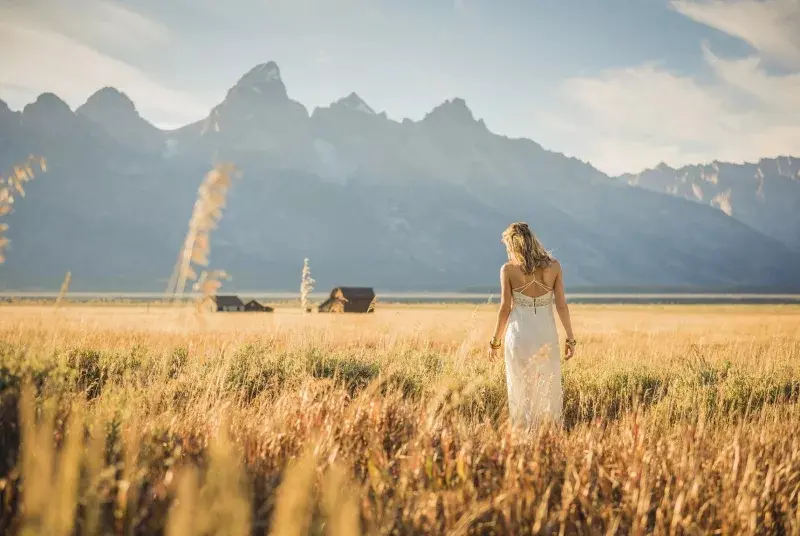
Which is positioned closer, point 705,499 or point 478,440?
point 705,499

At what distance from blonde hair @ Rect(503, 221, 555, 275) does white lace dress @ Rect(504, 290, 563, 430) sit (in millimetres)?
406

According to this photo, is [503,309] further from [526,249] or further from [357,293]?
[357,293]

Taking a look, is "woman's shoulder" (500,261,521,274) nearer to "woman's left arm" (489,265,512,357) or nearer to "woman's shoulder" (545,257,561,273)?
"woman's left arm" (489,265,512,357)

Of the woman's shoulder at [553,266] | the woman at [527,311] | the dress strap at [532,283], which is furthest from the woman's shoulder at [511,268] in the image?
the woman's shoulder at [553,266]

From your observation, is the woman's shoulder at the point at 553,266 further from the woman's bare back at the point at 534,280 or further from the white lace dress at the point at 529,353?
the white lace dress at the point at 529,353

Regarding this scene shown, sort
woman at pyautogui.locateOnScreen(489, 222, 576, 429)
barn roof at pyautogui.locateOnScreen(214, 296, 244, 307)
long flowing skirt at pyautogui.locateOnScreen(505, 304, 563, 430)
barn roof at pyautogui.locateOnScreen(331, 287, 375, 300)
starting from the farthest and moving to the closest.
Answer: barn roof at pyautogui.locateOnScreen(214, 296, 244, 307)
barn roof at pyautogui.locateOnScreen(331, 287, 375, 300)
woman at pyautogui.locateOnScreen(489, 222, 576, 429)
long flowing skirt at pyautogui.locateOnScreen(505, 304, 563, 430)

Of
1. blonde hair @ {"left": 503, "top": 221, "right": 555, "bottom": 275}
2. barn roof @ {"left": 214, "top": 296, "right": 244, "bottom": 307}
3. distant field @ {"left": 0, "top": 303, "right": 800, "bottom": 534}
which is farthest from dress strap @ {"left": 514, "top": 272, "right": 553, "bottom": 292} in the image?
barn roof @ {"left": 214, "top": 296, "right": 244, "bottom": 307}

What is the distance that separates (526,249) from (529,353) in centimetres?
134

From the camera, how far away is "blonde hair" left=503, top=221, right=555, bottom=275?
745 cm

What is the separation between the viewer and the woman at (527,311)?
24.4 feet

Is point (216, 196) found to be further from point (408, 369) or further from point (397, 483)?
point (408, 369)

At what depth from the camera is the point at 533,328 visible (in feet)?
24.9

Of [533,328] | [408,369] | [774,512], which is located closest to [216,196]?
[774,512]

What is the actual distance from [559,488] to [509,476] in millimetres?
486
